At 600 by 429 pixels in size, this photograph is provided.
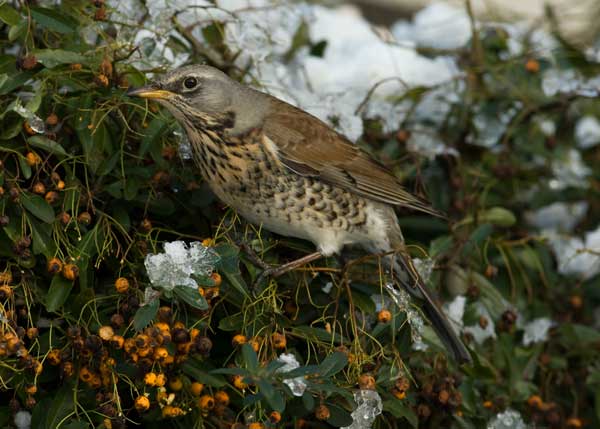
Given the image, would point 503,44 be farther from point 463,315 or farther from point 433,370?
point 433,370

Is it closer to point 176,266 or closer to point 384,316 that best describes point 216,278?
point 176,266

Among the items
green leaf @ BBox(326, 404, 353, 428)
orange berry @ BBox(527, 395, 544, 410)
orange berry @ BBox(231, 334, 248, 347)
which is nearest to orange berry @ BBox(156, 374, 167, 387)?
orange berry @ BBox(231, 334, 248, 347)

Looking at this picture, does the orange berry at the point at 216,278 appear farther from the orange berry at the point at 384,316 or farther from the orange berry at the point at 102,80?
the orange berry at the point at 102,80

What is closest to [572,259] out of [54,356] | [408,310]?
[408,310]

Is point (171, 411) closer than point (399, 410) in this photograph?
Yes

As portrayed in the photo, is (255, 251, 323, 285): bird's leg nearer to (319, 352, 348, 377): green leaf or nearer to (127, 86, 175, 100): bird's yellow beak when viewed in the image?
(319, 352, 348, 377): green leaf

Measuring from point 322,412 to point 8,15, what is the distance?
4.73 ft

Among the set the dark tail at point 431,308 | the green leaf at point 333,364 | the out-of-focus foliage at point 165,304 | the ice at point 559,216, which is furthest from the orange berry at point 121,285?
the ice at point 559,216

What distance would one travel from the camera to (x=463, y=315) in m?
3.33

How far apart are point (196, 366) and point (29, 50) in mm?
1098

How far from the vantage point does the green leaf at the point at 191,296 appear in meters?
2.39

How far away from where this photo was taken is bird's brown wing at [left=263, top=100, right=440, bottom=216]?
3.14 metres

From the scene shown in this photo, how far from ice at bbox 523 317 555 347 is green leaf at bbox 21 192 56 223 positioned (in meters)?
1.87

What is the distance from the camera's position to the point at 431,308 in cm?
320
